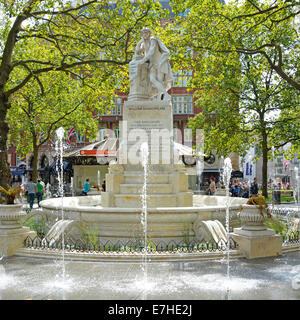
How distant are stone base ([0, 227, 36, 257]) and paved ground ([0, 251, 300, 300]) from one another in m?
0.48

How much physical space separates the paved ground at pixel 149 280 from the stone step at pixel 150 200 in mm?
3635

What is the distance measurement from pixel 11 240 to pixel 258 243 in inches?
196

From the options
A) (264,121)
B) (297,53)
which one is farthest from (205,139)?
(297,53)

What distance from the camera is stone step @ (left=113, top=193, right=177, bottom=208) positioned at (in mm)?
10336

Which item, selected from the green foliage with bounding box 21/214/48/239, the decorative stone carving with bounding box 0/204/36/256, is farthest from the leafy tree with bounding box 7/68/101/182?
the decorative stone carving with bounding box 0/204/36/256

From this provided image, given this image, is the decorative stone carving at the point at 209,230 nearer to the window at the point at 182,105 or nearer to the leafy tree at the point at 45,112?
the leafy tree at the point at 45,112

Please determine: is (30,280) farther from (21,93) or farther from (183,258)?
(21,93)

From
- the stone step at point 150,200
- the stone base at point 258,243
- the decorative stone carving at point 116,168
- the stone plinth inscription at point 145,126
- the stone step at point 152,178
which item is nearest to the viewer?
the stone base at point 258,243

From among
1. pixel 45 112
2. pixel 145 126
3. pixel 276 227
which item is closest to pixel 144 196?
pixel 145 126

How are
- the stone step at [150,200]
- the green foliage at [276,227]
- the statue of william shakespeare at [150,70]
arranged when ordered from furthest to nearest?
1. the statue of william shakespeare at [150,70]
2. the stone step at [150,200]
3. the green foliage at [276,227]

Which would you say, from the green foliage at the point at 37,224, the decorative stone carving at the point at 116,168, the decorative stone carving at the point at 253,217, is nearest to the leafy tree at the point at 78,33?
the green foliage at the point at 37,224

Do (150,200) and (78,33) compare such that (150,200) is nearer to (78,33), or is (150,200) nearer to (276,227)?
(276,227)

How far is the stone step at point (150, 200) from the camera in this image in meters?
10.3
